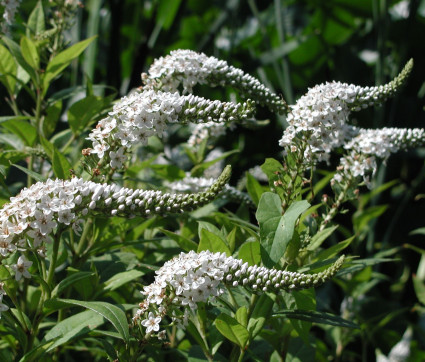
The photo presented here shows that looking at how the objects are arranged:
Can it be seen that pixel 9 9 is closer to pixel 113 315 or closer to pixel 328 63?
pixel 113 315

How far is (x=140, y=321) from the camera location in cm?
137

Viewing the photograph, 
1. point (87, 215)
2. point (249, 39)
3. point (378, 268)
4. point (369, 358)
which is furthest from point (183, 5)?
point (87, 215)

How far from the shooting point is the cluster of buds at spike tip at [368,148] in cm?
179

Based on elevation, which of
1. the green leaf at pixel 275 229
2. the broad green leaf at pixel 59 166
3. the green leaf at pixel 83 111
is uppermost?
the green leaf at pixel 83 111

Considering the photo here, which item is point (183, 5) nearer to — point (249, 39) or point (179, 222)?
point (249, 39)

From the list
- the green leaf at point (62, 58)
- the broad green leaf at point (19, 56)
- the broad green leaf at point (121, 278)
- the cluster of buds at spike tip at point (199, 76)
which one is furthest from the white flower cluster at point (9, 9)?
the broad green leaf at point (121, 278)

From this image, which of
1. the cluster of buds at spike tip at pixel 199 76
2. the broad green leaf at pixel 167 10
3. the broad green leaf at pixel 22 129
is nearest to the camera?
the cluster of buds at spike tip at pixel 199 76

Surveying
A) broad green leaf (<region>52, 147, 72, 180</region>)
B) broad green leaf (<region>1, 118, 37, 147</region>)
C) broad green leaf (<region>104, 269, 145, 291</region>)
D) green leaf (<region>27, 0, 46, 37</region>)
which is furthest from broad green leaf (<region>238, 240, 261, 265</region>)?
green leaf (<region>27, 0, 46, 37</region>)

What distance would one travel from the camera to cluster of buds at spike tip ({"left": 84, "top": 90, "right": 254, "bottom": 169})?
4.87 feet

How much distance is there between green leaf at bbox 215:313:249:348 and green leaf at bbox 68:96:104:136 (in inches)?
34.6

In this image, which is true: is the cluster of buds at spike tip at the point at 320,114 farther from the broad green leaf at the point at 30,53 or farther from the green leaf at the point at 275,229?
the broad green leaf at the point at 30,53

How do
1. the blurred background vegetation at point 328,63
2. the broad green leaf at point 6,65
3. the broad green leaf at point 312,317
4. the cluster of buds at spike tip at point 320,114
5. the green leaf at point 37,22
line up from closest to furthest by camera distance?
the broad green leaf at point 312,317 < the cluster of buds at spike tip at point 320,114 < the broad green leaf at point 6,65 < the green leaf at point 37,22 < the blurred background vegetation at point 328,63

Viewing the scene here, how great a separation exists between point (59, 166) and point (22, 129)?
413 mm

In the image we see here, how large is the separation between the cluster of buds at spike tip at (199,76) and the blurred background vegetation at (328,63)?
835 millimetres
